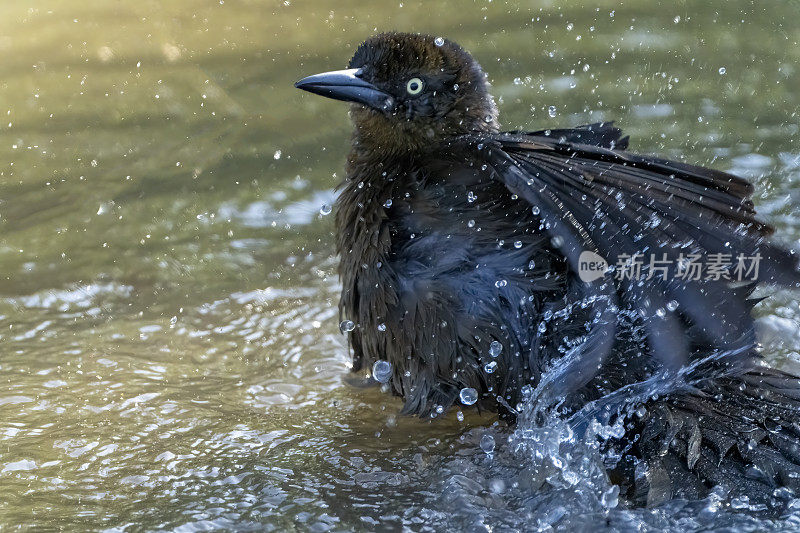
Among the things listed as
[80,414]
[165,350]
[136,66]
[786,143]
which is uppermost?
[136,66]

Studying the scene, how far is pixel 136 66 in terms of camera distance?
693 centimetres

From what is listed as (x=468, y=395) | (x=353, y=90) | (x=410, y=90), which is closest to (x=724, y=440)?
(x=468, y=395)

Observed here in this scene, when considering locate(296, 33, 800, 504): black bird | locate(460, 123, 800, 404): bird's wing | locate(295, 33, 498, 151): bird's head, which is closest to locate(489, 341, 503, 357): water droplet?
locate(296, 33, 800, 504): black bird

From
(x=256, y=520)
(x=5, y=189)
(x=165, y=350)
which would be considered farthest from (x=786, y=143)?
(x=5, y=189)

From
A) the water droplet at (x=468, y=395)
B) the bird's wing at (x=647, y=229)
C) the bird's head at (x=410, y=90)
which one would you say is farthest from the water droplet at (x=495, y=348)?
the bird's head at (x=410, y=90)

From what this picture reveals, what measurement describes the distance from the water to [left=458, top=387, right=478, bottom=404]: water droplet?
0.15 meters

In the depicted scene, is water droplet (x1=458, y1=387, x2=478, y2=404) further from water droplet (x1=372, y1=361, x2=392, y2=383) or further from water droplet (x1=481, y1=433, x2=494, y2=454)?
water droplet (x1=372, y1=361, x2=392, y2=383)

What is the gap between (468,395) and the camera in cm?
373

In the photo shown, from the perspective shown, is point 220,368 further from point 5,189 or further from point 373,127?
point 5,189

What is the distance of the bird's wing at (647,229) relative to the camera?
3.39 m

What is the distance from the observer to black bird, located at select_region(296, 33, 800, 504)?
11.1 feet

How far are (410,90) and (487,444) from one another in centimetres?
139

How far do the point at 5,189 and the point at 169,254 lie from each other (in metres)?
1.22

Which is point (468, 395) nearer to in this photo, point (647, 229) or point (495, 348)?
point (495, 348)
